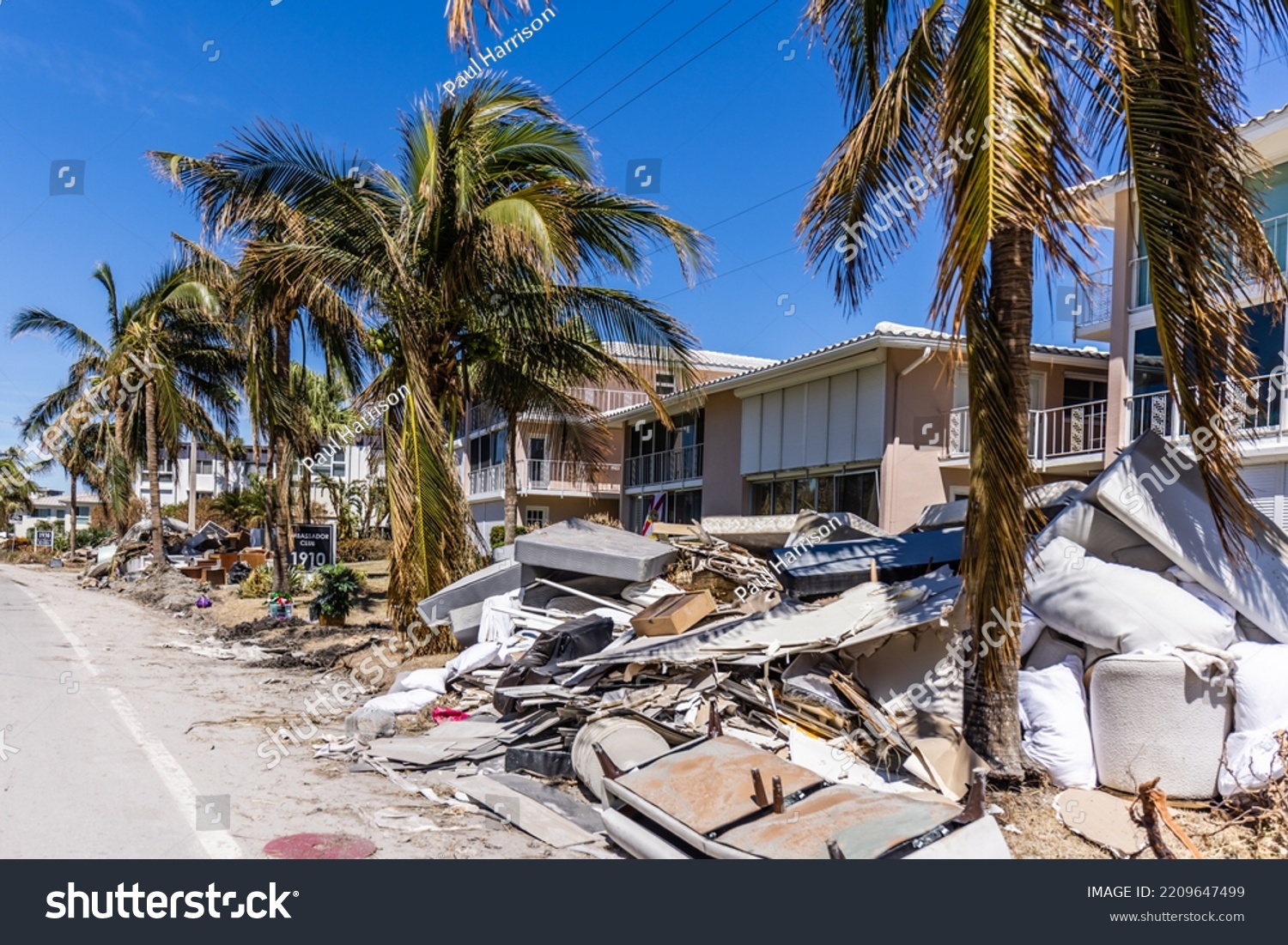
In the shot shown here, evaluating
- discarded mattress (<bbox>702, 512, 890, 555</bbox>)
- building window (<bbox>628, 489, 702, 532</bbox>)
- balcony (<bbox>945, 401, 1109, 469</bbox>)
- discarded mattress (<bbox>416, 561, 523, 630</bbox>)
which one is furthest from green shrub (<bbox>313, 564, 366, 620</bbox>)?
building window (<bbox>628, 489, 702, 532</bbox>)

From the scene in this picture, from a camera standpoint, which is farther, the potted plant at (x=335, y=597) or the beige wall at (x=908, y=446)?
the beige wall at (x=908, y=446)

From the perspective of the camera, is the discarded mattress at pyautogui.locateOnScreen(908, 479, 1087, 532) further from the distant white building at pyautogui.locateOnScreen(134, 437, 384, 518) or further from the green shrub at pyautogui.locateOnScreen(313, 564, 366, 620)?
the distant white building at pyautogui.locateOnScreen(134, 437, 384, 518)

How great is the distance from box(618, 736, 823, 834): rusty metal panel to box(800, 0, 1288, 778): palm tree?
6.11ft

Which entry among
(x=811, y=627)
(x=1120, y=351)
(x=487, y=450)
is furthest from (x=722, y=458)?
(x=811, y=627)

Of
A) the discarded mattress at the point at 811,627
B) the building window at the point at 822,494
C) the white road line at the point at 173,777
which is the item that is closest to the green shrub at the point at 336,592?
the white road line at the point at 173,777

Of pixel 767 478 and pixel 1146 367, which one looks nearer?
pixel 1146 367

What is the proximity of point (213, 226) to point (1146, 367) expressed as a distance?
16082 millimetres

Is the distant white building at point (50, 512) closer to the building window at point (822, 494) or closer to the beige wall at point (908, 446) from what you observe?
the building window at point (822, 494)

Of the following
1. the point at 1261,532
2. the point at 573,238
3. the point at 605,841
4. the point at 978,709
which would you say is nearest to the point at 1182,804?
the point at 978,709

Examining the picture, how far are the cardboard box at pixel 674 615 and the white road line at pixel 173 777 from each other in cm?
417

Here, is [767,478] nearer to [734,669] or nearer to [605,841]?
[734,669]

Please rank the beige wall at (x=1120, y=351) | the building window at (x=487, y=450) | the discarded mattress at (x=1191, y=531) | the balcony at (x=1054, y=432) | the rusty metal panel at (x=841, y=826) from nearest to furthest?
the rusty metal panel at (x=841, y=826)
the discarded mattress at (x=1191, y=531)
the beige wall at (x=1120, y=351)
the balcony at (x=1054, y=432)
the building window at (x=487, y=450)

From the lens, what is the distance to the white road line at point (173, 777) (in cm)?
545

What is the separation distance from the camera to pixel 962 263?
5.17m
